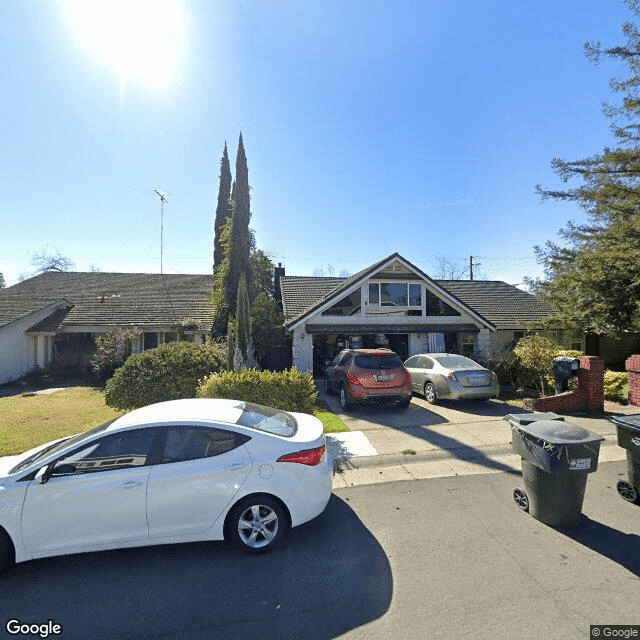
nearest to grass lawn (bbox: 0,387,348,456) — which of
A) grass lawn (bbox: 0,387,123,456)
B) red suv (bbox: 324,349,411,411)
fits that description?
grass lawn (bbox: 0,387,123,456)

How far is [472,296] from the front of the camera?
21.8 metres

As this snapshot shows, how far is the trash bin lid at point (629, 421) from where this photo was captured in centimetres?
459

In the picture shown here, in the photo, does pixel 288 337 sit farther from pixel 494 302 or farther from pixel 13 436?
pixel 494 302

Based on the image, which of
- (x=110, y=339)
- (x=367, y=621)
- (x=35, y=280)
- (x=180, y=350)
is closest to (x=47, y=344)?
(x=110, y=339)

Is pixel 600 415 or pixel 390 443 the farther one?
pixel 600 415

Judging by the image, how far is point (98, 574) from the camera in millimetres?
3447

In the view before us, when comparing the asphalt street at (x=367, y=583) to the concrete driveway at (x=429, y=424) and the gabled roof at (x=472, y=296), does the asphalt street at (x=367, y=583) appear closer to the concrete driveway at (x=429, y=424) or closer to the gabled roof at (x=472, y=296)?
the concrete driveway at (x=429, y=424)

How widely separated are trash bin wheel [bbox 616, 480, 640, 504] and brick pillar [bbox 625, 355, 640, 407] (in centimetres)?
609

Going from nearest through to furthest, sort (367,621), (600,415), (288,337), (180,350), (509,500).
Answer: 1. (367,621)
2. (509,500)
3. (600,415)
4. (180,350)
5. (288,337)

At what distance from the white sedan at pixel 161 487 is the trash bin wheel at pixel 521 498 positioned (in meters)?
2.42

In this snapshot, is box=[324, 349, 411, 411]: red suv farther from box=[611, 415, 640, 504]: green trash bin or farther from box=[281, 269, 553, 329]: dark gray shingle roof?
box=[281, 269, 553, 329]: dark gray shingle roof

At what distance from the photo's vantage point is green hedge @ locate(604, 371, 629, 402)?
33.4 feet

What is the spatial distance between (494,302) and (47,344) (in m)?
23.6

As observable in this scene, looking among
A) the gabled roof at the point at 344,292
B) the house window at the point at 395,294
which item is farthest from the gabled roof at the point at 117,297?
the house window at the point at 395,294
